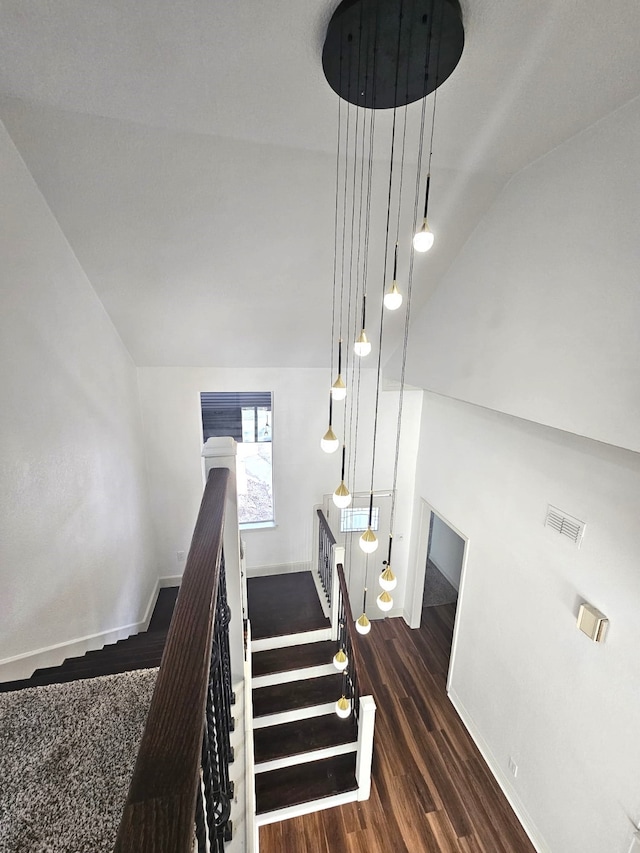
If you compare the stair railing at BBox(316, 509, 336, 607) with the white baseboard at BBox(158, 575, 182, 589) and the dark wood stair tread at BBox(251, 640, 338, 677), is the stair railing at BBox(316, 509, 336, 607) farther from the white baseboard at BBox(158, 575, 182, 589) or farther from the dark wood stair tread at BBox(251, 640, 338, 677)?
the white baseboard at BBox(158, 575, 182, 589)

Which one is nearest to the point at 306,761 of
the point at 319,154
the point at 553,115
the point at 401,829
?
the point at 401,829

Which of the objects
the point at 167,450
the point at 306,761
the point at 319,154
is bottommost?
the point at 306,761

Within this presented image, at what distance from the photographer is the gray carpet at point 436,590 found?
6344 millimetres

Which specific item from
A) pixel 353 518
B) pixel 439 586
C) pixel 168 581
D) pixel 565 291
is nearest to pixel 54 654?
pixel 168 581

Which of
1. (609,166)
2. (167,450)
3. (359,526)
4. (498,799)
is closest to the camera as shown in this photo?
(609,166)

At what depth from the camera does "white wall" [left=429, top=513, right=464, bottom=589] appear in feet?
22.3

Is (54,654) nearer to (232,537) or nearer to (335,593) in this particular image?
(232,537)

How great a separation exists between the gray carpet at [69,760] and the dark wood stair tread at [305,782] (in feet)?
9.28

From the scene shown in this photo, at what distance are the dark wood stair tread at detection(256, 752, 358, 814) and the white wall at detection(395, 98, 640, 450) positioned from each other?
361 centimetres

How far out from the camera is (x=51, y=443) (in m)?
2.42

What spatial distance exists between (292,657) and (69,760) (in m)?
3.43

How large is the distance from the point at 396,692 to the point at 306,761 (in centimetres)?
142

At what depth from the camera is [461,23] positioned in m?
1.45

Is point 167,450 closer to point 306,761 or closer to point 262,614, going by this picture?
point 262,614
